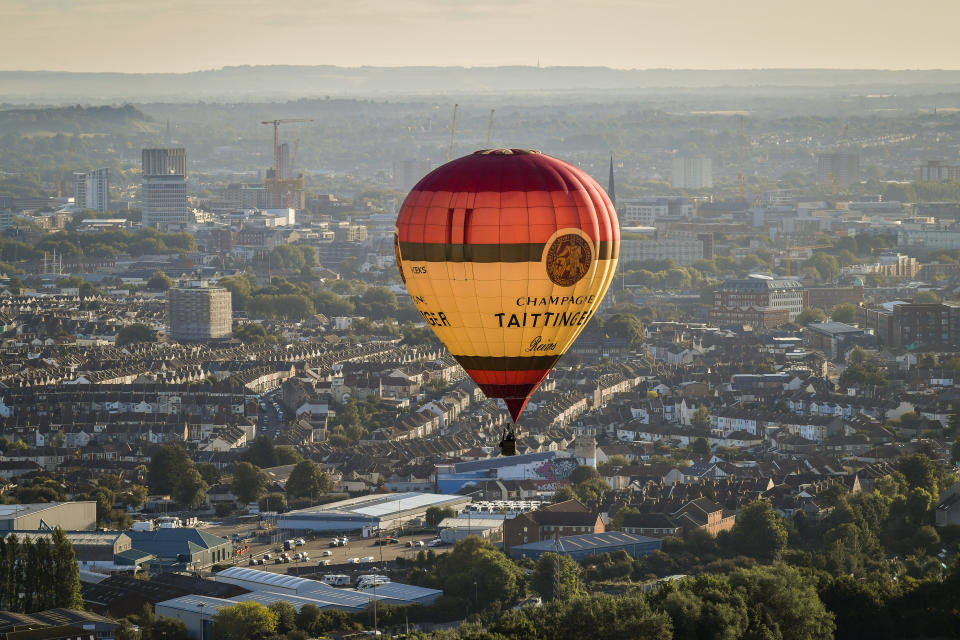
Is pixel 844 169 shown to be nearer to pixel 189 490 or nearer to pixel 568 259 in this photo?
pixel 189 490

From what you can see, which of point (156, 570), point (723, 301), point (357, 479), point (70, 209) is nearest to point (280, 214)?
point (70, 209)

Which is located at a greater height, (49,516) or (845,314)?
(49,516)

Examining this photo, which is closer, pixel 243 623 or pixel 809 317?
pixel 243 623

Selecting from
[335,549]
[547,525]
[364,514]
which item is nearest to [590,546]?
[547,525]

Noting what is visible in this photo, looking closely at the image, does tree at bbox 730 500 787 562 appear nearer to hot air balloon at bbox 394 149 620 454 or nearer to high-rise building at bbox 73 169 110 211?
hot air balloon at bbox 394 149 620 454

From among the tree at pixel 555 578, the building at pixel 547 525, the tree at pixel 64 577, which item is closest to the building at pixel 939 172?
the building at pixel 547 525

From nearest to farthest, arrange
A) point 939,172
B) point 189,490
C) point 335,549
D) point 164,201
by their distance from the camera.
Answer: point 335,549 < point 189,490 < point 164,201 < point 939,172
